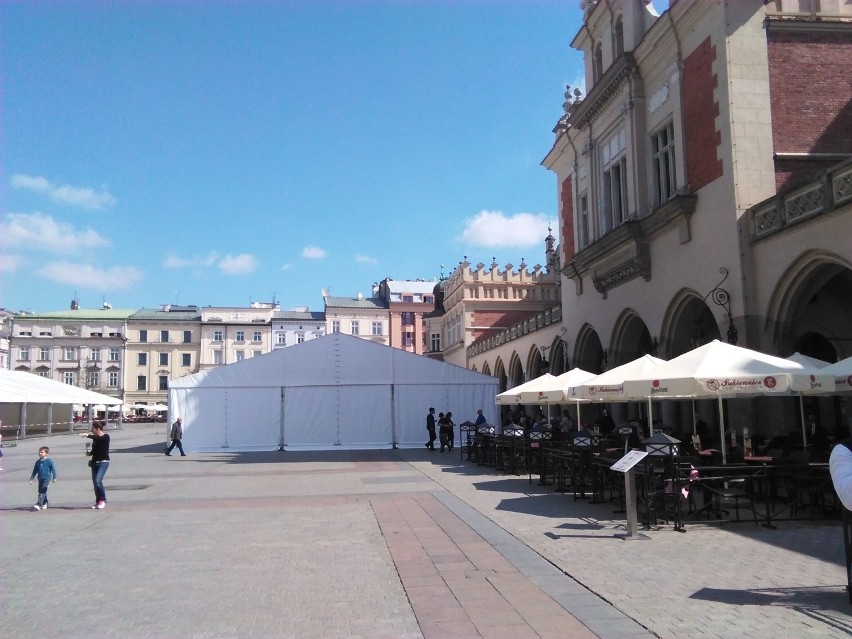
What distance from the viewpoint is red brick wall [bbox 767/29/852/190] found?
54.0ft

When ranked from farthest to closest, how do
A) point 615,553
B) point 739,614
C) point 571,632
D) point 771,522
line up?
point 771,522, point 615,553, point 739,614, point 571,632

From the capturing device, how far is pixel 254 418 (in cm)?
2853

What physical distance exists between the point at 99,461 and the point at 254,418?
16013 mm

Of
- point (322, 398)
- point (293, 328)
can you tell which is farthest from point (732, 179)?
point (293, 328)

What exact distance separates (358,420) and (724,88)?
18.2m

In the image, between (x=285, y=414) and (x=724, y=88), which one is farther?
(x=285, y=414)

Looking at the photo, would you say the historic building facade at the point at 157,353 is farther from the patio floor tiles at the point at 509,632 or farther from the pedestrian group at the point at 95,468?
the patio floor tiles at the point at 509,632

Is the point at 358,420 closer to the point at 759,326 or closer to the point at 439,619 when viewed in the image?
the point at 759,326

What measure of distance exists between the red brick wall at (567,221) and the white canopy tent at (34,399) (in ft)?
86.0

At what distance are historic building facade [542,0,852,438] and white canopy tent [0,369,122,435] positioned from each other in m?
29.4

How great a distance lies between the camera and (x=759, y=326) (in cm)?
1550

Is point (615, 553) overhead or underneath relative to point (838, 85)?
underneath

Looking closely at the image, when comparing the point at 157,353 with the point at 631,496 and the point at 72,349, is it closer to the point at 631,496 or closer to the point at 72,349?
the point at 72,349

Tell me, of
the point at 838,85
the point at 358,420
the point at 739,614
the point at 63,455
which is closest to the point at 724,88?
the point at 838,85
